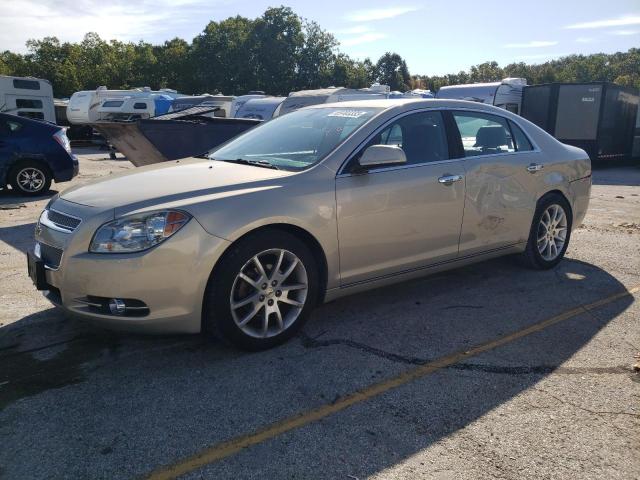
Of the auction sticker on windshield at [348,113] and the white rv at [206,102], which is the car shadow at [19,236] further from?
the white rv at [206,102]

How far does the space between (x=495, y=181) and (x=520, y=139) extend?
74 centimetres

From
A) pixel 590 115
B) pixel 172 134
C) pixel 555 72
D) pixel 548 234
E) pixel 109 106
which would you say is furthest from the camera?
pixel 555 72

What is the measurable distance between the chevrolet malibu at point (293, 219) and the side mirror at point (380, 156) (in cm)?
1

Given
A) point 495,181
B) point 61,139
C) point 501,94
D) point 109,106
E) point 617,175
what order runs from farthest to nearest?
1. point 109,106
2. point 501,94
3. point 617,175
4. point 61,139
5. point 495,181

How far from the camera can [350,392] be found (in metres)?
3.15

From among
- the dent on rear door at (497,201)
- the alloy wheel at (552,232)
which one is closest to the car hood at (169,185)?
the dent on rear door at (497,201)

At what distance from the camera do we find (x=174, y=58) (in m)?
61.0

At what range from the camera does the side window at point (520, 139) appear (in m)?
5.24

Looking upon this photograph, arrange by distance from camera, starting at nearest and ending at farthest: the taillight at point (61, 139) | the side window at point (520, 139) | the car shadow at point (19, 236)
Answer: the side window at point (520, 139)
the car shadow at point (19, 236)
the taillight at point (61, 139)

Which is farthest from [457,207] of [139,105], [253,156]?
[139,105]

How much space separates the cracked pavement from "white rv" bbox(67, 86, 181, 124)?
66.8ft

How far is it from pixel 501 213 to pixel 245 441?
10.5ft

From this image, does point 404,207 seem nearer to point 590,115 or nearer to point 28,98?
point 590,115

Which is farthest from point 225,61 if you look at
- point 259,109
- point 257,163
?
point 257,163
